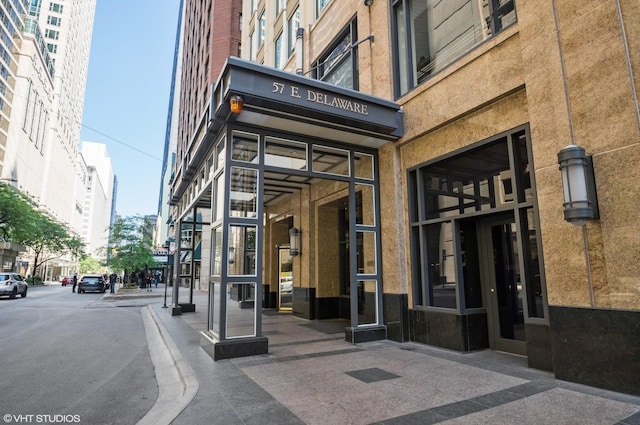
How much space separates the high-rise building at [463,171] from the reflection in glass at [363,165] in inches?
2.5

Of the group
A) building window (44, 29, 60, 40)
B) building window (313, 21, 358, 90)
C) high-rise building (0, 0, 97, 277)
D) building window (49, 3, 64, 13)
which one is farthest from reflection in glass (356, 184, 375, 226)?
building window (49, 3, 64, 13)

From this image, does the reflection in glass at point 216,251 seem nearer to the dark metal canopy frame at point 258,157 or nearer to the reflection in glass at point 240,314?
the dark metal canopy frame at point 258,157

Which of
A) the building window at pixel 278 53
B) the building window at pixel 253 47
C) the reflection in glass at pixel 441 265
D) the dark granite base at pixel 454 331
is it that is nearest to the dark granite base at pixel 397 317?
the dark granite base at pixel 454 331

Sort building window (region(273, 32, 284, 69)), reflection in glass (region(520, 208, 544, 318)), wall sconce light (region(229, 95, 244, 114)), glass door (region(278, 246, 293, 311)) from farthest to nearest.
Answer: building window (region(273, 32, 284, 69))
glass door (region(278, 246, 293, 311))
wall sconce light (region(229, 95, 244, 114))
reflection in glass (region(520, 208, 544, 318))

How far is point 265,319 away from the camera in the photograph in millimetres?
12141

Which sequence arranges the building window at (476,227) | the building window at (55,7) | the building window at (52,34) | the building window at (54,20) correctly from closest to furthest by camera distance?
the building window at (476,227) → the building window at (52,34) → the building window at (55,7) → the building window at (54,20)

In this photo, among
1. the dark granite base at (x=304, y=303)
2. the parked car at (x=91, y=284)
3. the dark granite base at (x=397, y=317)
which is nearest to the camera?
the dark granite base at (x=397, y=317)

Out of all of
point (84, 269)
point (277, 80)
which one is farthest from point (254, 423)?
point (84, 269)

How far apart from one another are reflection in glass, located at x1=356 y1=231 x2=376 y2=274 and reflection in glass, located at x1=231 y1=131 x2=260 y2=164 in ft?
10.7

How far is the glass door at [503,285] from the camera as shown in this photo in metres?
6.62

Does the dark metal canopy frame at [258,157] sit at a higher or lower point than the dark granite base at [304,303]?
higher

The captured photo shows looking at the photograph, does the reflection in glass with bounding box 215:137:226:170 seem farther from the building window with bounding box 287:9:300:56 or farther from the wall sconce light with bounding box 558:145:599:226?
the building window with bounding box 287:9:300:56

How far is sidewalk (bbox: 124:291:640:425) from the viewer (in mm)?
3957

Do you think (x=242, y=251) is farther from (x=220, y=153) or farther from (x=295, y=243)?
(x=295, y=243)
